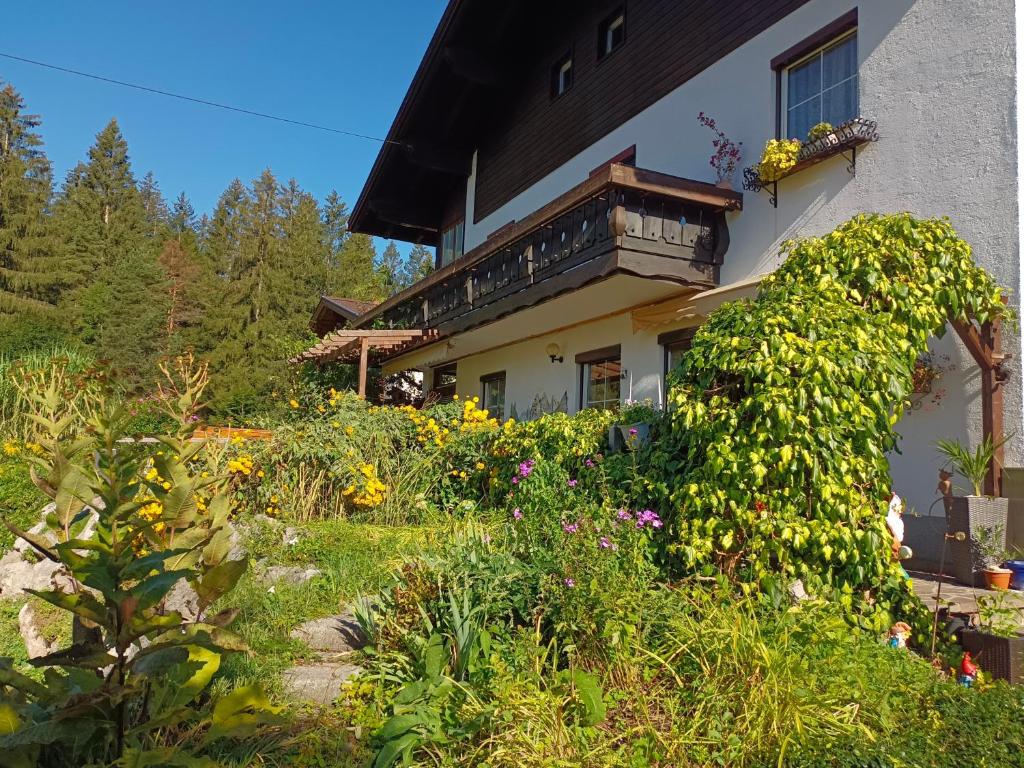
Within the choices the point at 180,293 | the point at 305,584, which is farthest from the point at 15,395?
the point at 180,293

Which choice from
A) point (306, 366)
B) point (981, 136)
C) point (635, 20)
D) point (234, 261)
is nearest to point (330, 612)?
point (981, 136)

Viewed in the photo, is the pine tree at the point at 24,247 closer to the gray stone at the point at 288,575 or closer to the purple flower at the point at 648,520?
the gray stone at the point at 288,575

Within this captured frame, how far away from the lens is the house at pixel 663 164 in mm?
6117

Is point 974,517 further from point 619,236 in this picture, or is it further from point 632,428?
point 619,236

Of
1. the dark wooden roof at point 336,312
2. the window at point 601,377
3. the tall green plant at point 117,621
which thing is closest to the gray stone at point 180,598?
the tall green plant at point 117,621

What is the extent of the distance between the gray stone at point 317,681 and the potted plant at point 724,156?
684 cm

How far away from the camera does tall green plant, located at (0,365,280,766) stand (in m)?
1.78

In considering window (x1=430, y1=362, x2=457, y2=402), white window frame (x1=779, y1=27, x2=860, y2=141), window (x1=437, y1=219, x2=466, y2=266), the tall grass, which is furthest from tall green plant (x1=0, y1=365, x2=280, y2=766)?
window (x1=437, y1=219, x2=466, y2=266)

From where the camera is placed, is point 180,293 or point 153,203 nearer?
point 180,293

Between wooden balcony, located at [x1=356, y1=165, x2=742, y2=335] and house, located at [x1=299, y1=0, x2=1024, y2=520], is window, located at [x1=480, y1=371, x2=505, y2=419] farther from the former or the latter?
wooden balcony, located at [x1=356, y1=165, x2=742, y2=335]

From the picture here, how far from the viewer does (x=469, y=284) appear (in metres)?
11.5

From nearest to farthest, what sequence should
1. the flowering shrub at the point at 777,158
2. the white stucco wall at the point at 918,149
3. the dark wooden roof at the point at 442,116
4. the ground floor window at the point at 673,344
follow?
the white stucco wall at the point at 918,149 < the flowering shrub at the point at 777,158 < the ground floor window at the point at 673,344 < the dark wooden roof at the point at 442,116

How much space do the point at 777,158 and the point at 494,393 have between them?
7.76 metres

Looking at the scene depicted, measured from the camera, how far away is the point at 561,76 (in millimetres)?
12914
